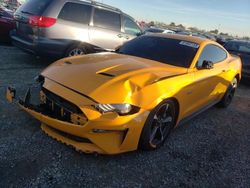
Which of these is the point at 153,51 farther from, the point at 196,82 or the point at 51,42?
the point at 51,42

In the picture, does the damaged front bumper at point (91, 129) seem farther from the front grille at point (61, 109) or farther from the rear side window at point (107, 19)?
the rear side window at point (107, 19)

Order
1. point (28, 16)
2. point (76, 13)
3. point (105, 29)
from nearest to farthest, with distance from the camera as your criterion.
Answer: point (28, 16) → point (76, 13) → point (105, 29)

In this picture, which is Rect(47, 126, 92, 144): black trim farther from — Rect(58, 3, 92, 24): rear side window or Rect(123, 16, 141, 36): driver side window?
Rect(123, 16, 141, 36): driver side window

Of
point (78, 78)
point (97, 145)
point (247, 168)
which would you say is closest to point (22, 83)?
point (78, 78)

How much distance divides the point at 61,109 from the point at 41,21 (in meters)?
4.00

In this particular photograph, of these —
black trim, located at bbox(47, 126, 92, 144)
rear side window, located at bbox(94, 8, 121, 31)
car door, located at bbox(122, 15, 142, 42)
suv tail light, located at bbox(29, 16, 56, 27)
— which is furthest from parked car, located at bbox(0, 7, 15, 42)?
black trim, located at bbox(47, 126, 92, 144)

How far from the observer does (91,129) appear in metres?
3.04

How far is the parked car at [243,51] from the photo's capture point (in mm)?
9281

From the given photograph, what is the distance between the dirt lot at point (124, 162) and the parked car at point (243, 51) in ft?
16.3

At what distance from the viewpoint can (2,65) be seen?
6.95 m

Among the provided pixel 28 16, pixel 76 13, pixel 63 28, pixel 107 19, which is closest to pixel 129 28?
pixel 107 19

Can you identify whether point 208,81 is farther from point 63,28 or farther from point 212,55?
point 63,28

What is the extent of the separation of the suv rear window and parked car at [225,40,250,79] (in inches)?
249

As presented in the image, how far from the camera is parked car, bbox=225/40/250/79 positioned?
365 inches
